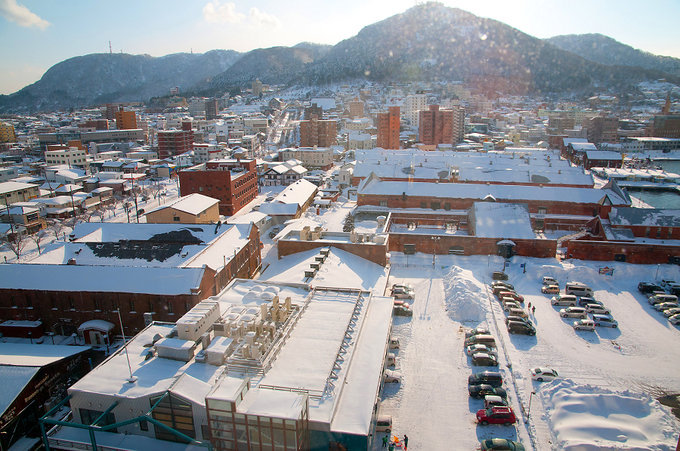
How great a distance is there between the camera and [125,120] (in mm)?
97312

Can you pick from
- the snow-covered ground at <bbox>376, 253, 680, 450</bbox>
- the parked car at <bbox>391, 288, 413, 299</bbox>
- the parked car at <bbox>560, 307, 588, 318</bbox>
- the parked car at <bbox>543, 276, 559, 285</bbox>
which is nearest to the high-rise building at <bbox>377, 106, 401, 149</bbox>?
the snow-covered ground at <bbox>376, 253, 680, 450</bbox>

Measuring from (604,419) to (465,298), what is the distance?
7.58 meters

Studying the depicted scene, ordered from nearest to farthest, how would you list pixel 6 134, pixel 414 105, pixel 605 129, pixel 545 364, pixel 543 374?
1. pixel 543 374
2. pixel 545 364
3. pixel 605 129
4. pixel 6 134
5. pixel 414 105

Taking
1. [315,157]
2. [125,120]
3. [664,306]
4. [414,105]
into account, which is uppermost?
[414,105]

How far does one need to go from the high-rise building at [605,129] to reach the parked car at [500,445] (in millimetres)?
83867

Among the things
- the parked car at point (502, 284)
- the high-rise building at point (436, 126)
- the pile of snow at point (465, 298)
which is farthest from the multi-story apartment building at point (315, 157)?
the parked car at point (502, 284)

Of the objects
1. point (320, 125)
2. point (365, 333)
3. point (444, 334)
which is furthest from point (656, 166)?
point (365, 333)

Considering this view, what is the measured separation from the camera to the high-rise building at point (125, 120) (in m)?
96.7

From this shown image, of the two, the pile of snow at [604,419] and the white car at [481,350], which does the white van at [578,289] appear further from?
the pile of snow at [604,419]

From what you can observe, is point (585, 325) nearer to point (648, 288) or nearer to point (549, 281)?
point (549, 281)

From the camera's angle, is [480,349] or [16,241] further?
[16,241]

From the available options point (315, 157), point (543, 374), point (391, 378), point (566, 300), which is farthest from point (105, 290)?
point (315, 157)

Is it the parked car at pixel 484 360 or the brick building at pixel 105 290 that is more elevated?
the brick building at pixel 105 290

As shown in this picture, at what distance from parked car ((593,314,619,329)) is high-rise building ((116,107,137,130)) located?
335ft
